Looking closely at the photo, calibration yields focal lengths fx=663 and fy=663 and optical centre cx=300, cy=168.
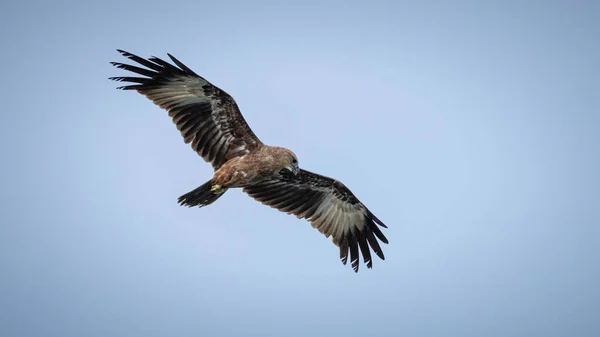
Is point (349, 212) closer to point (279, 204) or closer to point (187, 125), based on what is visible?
point (279, 204)

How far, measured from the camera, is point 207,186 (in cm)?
1142

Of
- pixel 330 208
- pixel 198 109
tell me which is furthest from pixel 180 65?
pixel 330 208

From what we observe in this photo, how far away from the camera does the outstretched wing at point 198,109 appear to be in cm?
1154

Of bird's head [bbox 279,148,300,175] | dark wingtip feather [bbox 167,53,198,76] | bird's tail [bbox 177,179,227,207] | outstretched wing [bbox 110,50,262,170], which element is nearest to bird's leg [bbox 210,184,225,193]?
bird's tail [bbox 177,179,227,207]

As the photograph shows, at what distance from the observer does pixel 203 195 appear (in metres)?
11.5

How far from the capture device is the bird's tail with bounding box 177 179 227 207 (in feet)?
37.2

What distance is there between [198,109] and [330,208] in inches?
134

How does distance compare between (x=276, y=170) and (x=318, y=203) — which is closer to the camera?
(x=276, y=170)

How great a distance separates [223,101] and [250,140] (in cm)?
83

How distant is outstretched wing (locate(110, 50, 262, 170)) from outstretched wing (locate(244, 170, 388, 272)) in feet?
4.04

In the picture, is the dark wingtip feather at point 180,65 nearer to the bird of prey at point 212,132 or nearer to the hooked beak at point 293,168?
the bird of prey at point 212,132

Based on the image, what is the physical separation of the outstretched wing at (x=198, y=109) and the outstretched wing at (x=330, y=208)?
1232 millimetres

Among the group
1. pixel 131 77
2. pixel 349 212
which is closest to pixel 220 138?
pixel 131 77

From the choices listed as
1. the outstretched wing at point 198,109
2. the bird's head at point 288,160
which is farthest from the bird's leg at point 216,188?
the bird's head at point 288,160
